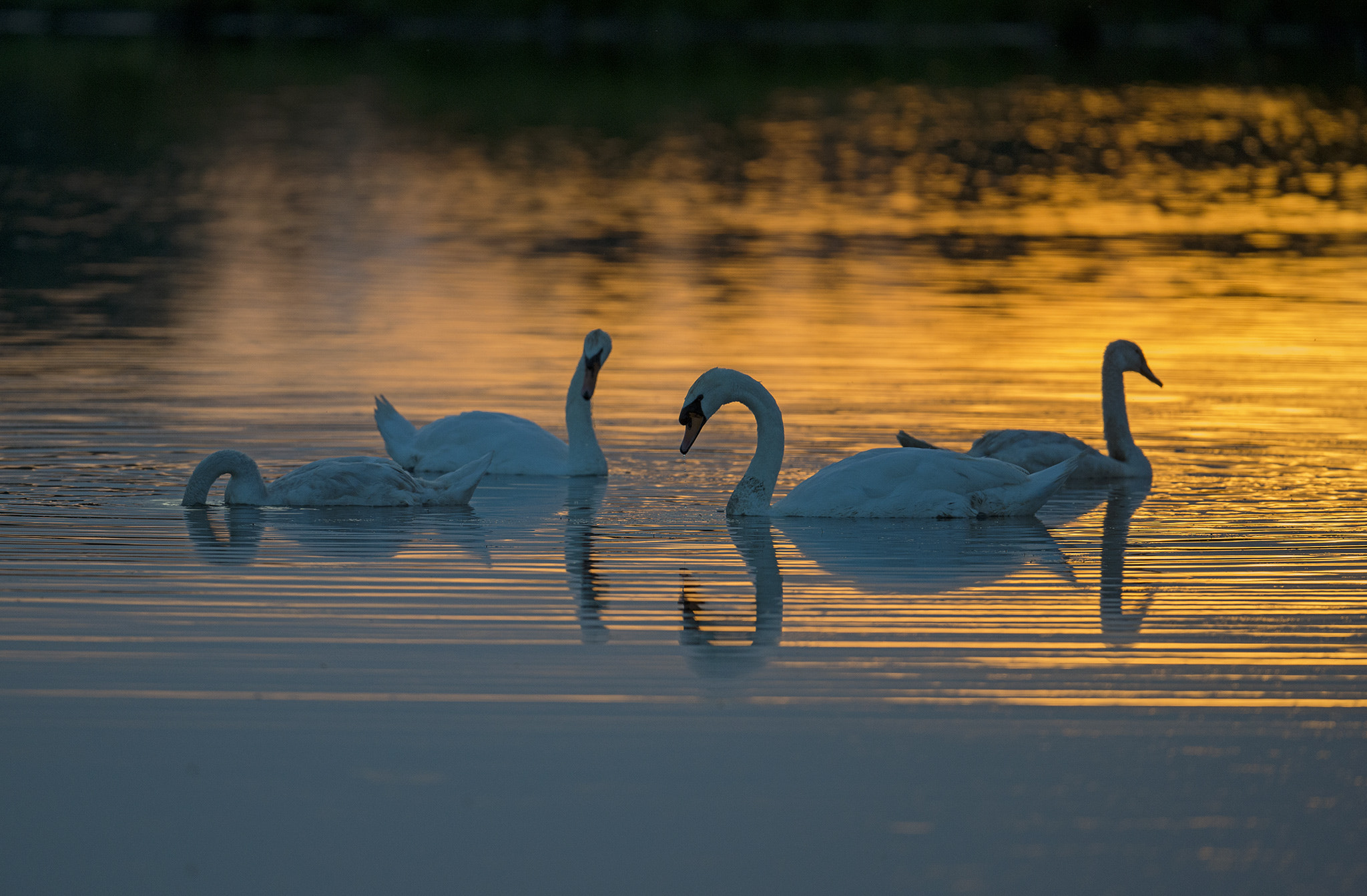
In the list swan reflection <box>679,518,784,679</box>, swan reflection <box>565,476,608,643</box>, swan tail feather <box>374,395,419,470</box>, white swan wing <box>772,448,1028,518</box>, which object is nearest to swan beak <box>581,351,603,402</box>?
swan reflection <box>565,476,608,643</box>

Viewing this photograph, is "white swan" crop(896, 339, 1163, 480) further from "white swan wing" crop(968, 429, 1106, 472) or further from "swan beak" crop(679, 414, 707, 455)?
"swan beak" crop(679, 414, 707, 455)

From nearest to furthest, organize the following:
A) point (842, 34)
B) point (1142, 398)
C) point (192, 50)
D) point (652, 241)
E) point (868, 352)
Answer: point (1142, 398)
point (868, 352)
point (652, 241)
point (192, 50)
point (842, 34)

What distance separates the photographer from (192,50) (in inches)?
3196

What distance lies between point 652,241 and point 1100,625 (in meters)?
21.3

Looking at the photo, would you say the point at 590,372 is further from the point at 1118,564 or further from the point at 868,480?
the point at 1118,564

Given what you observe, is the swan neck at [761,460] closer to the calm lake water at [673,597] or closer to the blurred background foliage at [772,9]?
the calm lake water at [673,597]

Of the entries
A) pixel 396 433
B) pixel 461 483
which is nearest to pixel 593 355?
pixel 396 433

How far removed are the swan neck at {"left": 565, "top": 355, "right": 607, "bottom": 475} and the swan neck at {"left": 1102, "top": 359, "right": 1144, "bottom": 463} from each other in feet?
11.1

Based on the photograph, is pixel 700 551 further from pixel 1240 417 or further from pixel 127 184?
pixel 127 184

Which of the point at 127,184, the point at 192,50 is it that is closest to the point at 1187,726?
the point at 127,184

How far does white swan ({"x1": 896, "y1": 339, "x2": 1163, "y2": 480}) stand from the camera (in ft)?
41.8

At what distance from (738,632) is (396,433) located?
5211mm

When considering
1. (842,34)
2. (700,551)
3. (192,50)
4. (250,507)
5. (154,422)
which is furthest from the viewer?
(842,34)

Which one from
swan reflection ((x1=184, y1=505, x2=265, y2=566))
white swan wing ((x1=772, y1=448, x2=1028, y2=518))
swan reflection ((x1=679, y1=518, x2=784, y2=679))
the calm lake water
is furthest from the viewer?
white swan wing ((x1=772, y1=448, x2=1028, y2=518))
